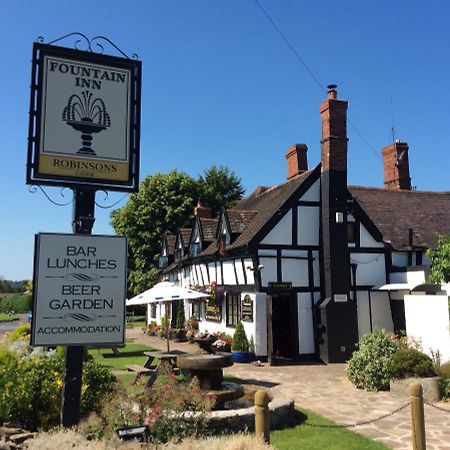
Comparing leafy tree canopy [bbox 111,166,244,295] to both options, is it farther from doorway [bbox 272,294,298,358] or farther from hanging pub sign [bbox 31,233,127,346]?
hanging pub sign [bbox 31,233,127,346]

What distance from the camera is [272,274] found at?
17.6 meters

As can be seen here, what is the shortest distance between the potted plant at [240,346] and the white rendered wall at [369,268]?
4.91 m

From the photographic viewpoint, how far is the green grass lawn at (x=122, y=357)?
16.5 m

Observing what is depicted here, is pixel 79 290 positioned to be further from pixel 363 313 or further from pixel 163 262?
pixel 163 262

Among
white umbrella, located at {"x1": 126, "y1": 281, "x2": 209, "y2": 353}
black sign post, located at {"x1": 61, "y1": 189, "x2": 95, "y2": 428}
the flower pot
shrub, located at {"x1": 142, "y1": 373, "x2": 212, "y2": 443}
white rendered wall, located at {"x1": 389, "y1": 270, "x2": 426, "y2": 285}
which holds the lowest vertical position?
the flower pot

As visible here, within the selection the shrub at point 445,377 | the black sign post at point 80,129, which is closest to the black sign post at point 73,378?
the black sign post at point 80,129

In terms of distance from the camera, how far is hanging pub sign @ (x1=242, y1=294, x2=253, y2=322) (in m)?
17.6

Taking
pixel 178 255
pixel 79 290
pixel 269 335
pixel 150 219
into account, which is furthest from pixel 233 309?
pixel 150 219

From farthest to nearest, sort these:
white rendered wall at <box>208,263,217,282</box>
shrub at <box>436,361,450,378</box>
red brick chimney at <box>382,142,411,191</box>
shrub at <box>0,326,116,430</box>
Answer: red brick chimney at <box>382,142,411,191</box>, white rendered wall at <box>208,263,217,282</box>, shrub at <box>436,361,450,378</box>, shrub at <box>0,326,116,430</box>

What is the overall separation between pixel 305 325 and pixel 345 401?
6885 mm

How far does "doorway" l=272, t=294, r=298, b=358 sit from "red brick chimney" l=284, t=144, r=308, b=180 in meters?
6.57

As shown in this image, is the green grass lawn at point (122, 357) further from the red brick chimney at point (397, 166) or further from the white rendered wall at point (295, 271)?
the red brick chimney at point (397, 166)

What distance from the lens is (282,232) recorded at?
18.0 metres

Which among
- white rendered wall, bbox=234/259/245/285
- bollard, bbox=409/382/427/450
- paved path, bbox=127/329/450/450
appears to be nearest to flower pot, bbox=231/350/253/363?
paved path, bbox=127/329/450/450
